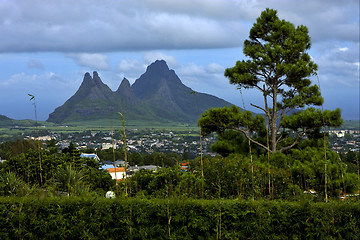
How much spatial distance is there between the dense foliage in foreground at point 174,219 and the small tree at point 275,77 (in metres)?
9.12

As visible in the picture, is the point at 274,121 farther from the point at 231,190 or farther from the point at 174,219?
the point at 174,219

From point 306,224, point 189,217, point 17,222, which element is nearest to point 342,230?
point 306,224

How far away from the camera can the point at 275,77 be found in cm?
1481

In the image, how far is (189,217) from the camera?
5.36 meters

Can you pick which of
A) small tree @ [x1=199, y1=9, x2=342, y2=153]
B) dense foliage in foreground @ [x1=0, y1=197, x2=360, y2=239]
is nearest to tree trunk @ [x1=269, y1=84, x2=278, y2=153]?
small tree @ [x1=199, y1=9, x2=342, y2=153]

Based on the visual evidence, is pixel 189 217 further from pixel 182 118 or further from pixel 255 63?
pixel 182 118

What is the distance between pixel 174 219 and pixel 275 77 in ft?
35.5

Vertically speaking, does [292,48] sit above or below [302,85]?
above

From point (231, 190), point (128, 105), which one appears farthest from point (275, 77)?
point (128, 105)

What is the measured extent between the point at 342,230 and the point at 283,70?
974 centimetres

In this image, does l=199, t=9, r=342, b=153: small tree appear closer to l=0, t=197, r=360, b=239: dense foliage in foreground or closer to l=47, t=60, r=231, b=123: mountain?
l=0, t=197, r=360, b=239: dense foliage in foreground

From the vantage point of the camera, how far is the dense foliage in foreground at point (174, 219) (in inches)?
206

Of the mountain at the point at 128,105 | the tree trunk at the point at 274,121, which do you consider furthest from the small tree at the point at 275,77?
the mountain at the point at 128,105

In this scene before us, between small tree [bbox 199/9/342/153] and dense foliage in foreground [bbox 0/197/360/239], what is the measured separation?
359 inches
